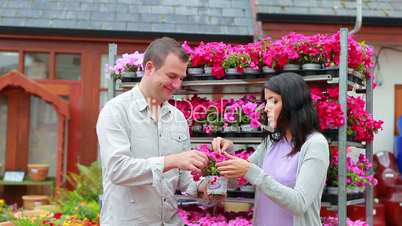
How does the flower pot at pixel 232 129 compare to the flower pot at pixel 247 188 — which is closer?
the flower pot at pixel 247 188

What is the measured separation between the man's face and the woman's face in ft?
1.46

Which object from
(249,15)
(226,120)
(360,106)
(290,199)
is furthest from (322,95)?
(249,15)

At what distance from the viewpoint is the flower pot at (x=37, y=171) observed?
7992mm

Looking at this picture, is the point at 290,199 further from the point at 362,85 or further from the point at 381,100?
the point at 381,100

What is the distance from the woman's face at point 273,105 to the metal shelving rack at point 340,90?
4.54 ft

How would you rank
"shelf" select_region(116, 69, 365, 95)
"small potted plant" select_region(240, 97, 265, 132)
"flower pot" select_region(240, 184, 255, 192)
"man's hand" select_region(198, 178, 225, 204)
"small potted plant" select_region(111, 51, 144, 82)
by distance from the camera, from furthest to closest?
"small potted plant" select_region(111, 51, 144, 82) < "small potted plant" select_region(240, 97, 265, 132) < "flower pot" select_region(240, 184, 255, 192) < "shelf" select_region(116, 69, 365, 95) < "man's hand" select_region(198, 178, 225, 204)

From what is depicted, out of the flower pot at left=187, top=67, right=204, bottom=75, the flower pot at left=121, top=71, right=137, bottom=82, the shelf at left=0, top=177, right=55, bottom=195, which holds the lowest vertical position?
the shelf at left=0, top=177, right=55, bottom=195

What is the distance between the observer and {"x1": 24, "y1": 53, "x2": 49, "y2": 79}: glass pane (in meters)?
8.25

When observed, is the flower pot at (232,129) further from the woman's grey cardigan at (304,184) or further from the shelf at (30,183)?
the shelf at (30,183)

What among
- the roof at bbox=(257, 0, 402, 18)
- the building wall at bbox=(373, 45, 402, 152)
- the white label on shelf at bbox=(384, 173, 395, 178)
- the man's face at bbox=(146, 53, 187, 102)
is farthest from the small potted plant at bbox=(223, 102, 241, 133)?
the building wall at bbox=(373, 45, 402, 152)

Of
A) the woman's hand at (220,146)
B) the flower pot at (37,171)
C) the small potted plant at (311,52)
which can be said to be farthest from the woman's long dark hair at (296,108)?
the flower pot at (37,171)

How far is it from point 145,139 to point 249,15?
20.5 feet

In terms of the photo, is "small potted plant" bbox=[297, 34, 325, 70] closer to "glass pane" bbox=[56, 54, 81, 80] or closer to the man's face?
the man's face

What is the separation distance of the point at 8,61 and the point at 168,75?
250 inches
